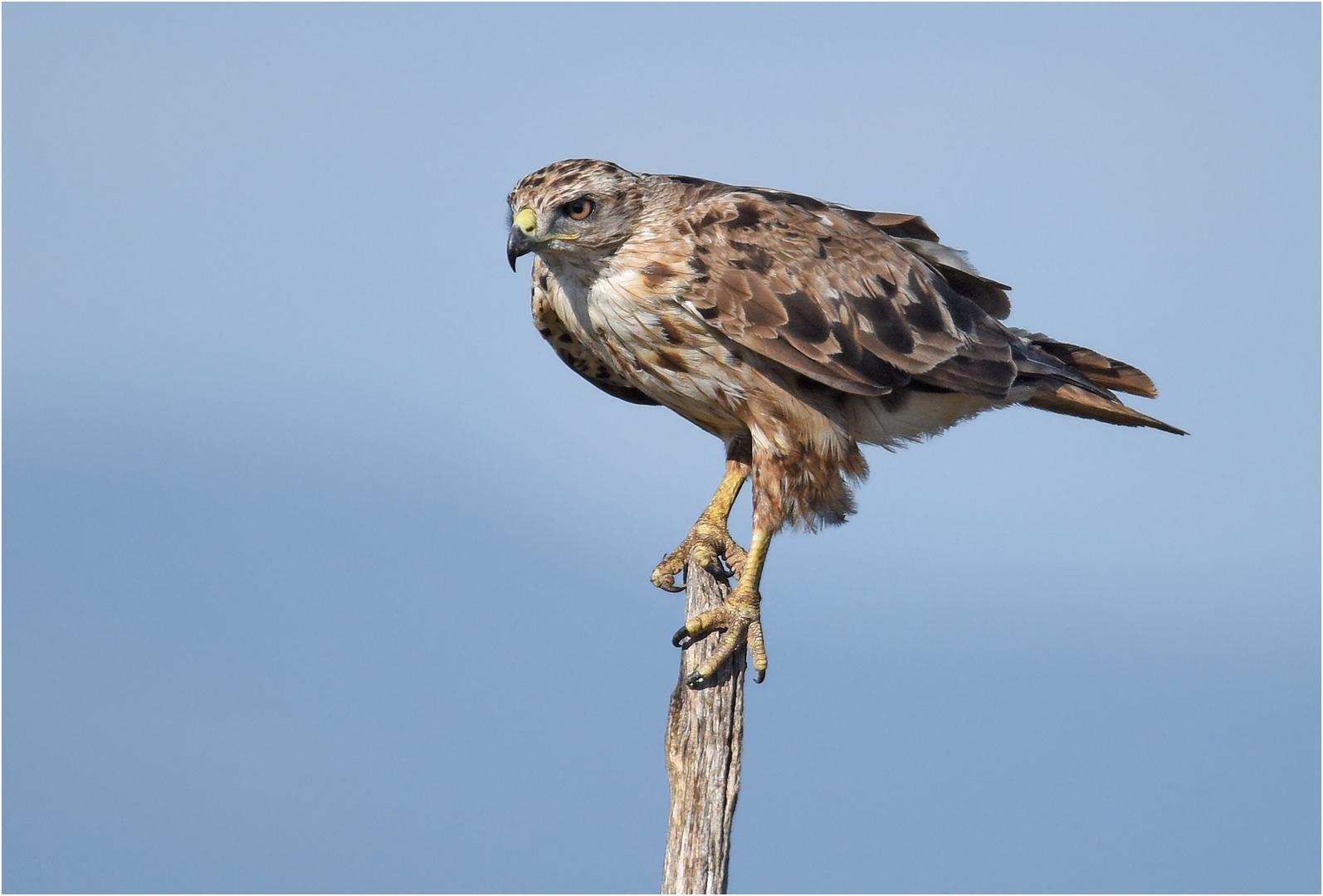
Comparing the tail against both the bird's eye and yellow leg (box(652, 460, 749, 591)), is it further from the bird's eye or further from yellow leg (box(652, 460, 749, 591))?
the bird's eye

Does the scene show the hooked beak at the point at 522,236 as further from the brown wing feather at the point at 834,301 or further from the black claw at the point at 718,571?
the black claw at the point at 718,571

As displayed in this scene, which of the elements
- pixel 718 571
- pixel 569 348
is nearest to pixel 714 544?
pixel 718 571

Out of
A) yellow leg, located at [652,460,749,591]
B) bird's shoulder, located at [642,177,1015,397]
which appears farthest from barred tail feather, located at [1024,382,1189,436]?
yellow leg, located at [652,460,749,591]

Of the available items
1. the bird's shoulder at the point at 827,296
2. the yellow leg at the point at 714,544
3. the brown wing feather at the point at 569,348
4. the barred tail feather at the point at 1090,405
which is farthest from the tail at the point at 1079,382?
the brown wing feather at the point at 569,348

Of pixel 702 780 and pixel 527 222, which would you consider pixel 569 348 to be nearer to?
pixel 527 222

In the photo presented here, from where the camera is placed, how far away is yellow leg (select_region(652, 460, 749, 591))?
8.06m

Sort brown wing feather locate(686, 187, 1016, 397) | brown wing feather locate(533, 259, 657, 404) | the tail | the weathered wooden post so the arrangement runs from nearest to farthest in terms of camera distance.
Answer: the weathered wooden post < brown wing feather locate(686, 187, 1016, 397) < brown wing feather locate(533, 259, 657, 404) < the tail

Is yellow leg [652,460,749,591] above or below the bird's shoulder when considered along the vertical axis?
below

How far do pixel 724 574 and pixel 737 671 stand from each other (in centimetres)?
76

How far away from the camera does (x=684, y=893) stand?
275 inches

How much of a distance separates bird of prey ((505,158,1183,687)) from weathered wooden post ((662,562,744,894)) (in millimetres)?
146

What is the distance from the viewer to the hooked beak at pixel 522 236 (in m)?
7.04

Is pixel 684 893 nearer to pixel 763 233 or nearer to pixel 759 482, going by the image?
pixel 759 482

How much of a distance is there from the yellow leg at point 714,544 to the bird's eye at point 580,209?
194 cm
